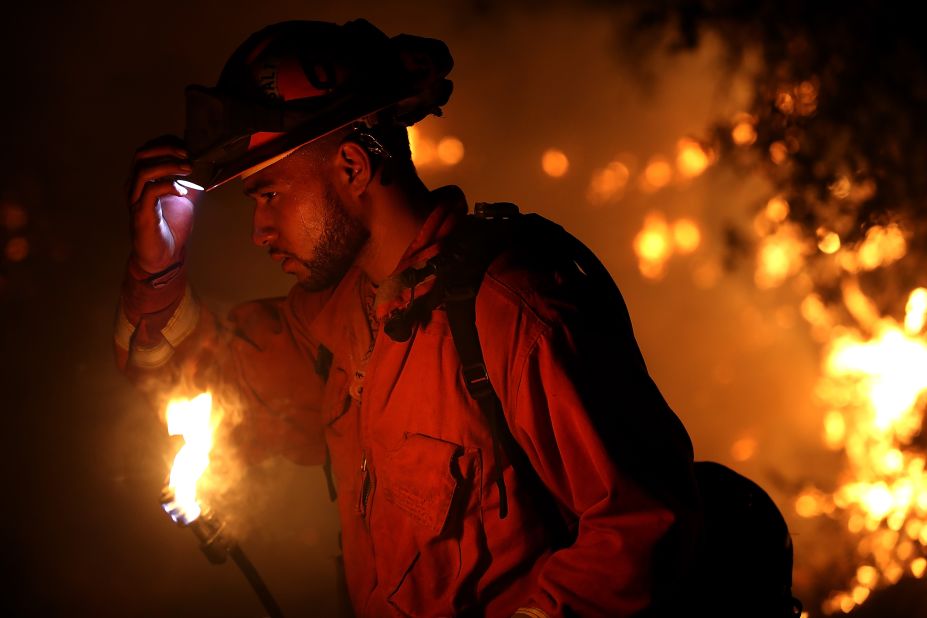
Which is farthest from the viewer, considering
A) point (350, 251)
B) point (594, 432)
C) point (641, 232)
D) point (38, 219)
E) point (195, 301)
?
point (641, 232)

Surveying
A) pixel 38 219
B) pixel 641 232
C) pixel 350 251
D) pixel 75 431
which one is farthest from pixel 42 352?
pixel 641 232

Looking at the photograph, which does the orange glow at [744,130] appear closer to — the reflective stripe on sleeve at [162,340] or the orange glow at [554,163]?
the orange glow at [554,163]

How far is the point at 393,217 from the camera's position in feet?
7.63

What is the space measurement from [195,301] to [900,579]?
565 cm

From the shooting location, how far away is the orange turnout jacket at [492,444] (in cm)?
172

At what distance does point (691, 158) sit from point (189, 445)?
4165mm

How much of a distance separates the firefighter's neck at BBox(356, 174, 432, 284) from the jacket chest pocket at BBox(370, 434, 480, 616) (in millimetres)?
668

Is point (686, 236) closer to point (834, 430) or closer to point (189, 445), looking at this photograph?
point (834, 430)

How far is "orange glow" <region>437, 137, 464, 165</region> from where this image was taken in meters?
4.10

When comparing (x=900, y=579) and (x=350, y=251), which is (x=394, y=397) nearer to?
(x=350, y=251)

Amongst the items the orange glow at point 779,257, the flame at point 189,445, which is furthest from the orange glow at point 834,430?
the flame at point 189,445

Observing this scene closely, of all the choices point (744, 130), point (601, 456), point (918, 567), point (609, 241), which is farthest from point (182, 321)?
point (918, 567)

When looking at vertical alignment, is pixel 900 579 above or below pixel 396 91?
below

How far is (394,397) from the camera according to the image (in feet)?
7.18
